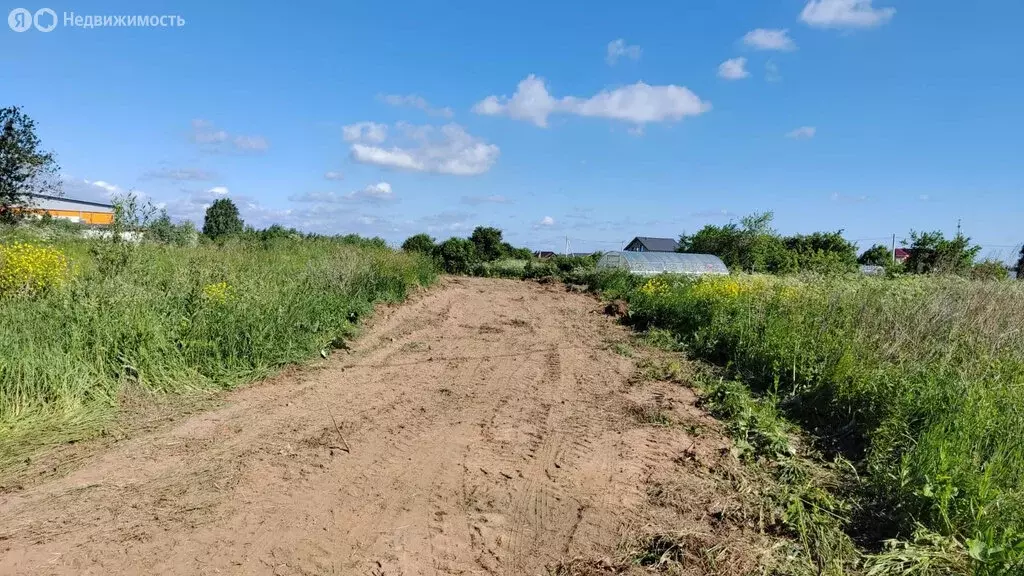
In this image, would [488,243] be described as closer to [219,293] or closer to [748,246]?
[748,246]

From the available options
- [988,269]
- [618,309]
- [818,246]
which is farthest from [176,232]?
[818,246]

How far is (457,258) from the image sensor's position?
26.0 meters

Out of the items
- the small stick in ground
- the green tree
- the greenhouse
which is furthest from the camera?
the green tree

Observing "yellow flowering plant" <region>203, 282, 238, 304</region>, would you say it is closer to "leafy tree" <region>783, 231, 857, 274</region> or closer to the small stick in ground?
the small stick in ground

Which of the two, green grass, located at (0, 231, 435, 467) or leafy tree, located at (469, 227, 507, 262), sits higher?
leafy tree, located at (469, 227, 507, 262)

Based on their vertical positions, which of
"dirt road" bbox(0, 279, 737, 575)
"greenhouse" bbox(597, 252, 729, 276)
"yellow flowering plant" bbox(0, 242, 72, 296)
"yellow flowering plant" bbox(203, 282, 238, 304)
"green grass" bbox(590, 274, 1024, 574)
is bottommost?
"dirt road" bbox(0, 279, 737, 575)

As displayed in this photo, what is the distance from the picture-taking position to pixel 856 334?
713 cm

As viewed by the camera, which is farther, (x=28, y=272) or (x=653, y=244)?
(x=653, y=244)

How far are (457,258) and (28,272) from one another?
63.3 ft

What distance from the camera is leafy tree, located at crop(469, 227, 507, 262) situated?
27.2 meters

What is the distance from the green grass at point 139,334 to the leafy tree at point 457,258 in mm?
15795

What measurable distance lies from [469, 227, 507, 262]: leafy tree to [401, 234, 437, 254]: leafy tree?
6.68 feet

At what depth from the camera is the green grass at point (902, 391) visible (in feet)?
11.1

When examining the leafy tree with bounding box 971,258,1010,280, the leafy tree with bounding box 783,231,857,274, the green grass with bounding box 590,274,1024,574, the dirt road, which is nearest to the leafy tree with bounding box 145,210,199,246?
the dirt road
